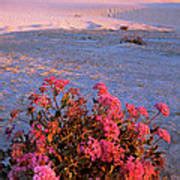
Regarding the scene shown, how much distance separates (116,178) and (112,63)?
28.4 ft

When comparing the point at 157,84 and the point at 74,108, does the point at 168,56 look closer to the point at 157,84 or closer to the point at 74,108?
the point at 157,84

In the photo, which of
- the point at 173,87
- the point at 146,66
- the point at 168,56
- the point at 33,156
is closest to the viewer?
the point at 33,156

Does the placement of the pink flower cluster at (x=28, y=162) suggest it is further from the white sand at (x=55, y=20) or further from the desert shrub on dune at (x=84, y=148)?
the white sand at (x=55, y=20)

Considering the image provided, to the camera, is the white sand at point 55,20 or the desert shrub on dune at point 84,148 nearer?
the desert shrub on dune at point 84,148

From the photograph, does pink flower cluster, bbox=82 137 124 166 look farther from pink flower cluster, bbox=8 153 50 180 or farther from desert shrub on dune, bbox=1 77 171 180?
pink flower cluster, bbox=8 153 50 180

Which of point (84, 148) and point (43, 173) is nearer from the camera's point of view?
point (43, 173)

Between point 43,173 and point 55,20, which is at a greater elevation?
point 43,173

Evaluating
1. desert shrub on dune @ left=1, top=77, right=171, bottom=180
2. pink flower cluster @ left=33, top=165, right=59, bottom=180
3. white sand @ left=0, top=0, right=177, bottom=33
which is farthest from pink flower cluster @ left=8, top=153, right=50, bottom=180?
white sand @ left=0, top=0, right=177, bottom=33

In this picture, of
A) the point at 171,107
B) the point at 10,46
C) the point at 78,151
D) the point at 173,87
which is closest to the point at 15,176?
the point at 78,151

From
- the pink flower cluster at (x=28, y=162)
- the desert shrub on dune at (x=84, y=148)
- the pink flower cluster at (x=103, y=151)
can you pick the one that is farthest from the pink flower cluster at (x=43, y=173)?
the pink flower cluster at (x=103, y=151)

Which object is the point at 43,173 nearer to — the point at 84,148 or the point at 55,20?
the point at 84,148

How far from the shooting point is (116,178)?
2889 millimetres

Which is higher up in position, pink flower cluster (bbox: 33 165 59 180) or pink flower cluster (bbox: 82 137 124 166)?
pink flower cluster (bbox: 33 165 59 180)

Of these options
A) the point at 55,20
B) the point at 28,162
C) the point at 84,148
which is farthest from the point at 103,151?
the point at 55,20
